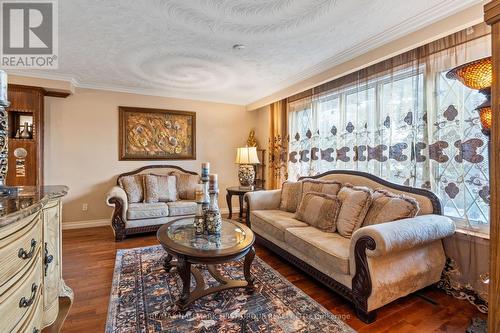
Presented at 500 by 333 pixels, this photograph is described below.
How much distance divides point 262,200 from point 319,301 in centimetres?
170

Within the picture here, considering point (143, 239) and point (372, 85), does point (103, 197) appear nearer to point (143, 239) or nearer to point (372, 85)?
point (143, 239)

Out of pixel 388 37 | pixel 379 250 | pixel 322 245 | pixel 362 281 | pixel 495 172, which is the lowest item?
pixel 362 281

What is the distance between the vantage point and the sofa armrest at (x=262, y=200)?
3.55 m

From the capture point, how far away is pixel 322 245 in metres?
2.19

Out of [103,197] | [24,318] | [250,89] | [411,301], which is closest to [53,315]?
[24,318]

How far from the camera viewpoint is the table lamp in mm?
4445

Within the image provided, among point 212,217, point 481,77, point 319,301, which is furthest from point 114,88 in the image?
point 481,77

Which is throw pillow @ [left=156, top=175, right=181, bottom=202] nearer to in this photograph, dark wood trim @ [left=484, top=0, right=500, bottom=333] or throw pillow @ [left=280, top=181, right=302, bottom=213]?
throw pillow @ [left=280, top=181, right=302, bottom=213]

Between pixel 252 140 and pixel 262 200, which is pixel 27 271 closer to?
pixel 262 200

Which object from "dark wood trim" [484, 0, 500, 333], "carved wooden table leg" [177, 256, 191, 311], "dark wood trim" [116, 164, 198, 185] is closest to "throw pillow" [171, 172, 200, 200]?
"dark wood trim" [116, 164, 198, 185]

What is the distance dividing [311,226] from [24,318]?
2.38 metres

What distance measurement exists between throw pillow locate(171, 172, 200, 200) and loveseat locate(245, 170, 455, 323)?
215 cm

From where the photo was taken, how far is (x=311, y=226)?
2.74 metres

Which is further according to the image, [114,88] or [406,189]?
[114,88]
